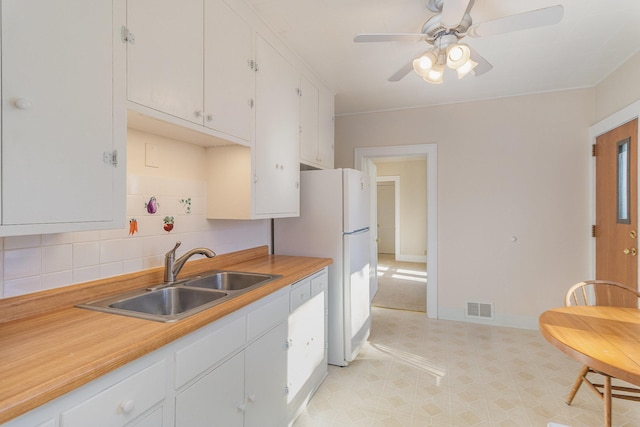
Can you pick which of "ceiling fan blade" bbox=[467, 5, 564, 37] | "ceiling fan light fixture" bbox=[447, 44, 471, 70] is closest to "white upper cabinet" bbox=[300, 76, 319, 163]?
"ceiling fan light fixture" bbox=[447, 44, 471, 70]

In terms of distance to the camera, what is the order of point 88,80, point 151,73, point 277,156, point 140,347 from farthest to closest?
1. point 277,156
2. point 151,73
3. point 88,80
4. point 140,347

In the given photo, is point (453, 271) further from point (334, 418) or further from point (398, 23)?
point (398, 23)

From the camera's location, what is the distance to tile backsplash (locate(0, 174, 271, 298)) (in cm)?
123

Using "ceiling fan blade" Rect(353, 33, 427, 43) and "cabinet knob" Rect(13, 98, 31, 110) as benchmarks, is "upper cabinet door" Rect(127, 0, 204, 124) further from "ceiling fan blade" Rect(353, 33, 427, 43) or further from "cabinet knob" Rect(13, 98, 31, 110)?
"ceiling fan blade" Rect(353, 33, 427, 43)

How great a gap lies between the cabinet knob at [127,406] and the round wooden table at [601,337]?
5.11 ft

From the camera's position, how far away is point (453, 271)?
12.1 feet

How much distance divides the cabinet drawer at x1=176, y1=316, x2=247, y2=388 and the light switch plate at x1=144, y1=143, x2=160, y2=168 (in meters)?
0.96

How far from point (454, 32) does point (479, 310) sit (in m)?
2.87

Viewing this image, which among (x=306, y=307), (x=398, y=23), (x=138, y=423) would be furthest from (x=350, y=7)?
(x=138, y=423)

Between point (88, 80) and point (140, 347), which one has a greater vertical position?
point (88, 80)

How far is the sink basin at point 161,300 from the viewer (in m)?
1.40

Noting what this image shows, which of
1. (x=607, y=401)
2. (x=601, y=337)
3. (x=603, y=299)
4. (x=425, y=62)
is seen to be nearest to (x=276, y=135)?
(x=425, y=62)

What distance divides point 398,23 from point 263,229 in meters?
1.80

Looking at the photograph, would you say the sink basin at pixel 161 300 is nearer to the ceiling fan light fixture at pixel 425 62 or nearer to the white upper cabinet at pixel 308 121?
the white upper cabinet at pixel 308 121
